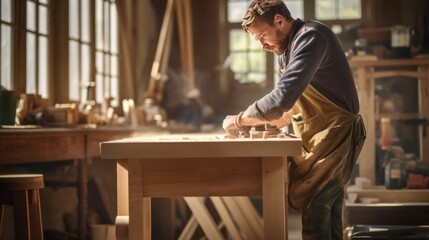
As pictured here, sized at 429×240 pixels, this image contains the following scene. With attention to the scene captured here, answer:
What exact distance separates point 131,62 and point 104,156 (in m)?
5.82

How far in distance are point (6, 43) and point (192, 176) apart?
9.26 ft

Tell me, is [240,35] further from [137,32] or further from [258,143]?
[258,143]

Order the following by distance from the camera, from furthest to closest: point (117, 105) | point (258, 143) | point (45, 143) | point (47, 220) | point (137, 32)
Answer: point (137, 32) → point (117, 105) → point (47, 220) → point (45, 143) → point (258, 143)

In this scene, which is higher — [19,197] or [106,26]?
[106,26]

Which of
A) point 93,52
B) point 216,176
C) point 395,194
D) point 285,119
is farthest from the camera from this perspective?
point 93,52

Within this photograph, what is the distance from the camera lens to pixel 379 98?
5852 millimetres

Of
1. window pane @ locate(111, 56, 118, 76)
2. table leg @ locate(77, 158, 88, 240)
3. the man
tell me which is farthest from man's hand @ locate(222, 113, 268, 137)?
window pane @ locate(111, 56, 118, 76)

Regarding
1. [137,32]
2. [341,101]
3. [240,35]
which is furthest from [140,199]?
[240,35]

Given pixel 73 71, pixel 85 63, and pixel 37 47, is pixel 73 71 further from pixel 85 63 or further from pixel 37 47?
pixel 37 47

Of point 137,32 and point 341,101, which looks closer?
point 341,101

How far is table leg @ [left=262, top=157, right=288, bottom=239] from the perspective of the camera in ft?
8.86

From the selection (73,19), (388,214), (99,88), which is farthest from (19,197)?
(99,88)

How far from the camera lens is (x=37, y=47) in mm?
5629

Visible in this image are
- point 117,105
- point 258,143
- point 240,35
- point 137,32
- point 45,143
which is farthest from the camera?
point 240,35
